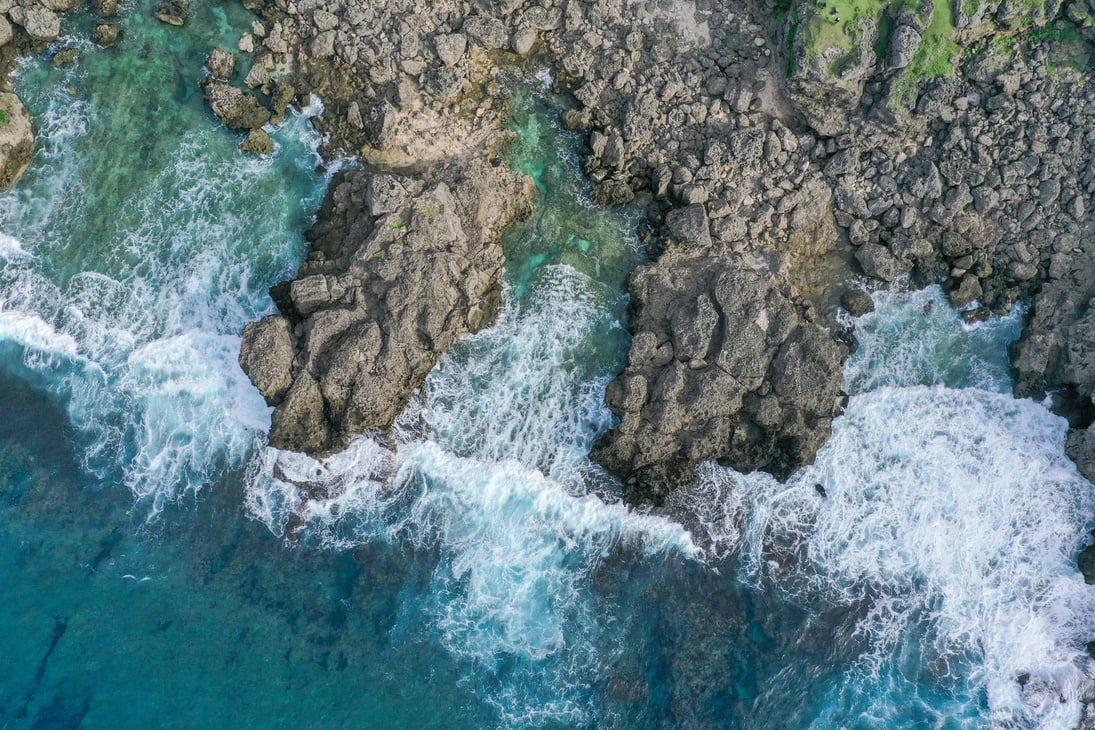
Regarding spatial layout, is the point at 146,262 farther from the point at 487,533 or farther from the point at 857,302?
the point at 857,302

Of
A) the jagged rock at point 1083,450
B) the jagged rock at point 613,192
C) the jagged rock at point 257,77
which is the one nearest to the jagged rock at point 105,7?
the jagged rock at point 257,77

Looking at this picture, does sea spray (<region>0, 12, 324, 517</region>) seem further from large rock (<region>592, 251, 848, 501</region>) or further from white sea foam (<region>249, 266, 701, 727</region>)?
large rock (<region>592, 251, 848, 501</region>)

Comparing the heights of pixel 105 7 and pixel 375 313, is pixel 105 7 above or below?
above

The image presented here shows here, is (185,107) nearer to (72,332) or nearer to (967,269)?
(72,332)

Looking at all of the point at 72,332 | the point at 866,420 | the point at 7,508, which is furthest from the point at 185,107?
the point at 866,420

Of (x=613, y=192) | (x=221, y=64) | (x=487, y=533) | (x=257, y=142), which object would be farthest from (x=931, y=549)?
(x=221, y=64)

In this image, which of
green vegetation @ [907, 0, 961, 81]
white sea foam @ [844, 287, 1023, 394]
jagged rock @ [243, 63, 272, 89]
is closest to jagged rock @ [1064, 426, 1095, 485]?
white sea foam @ [844, 287, 1023, 394]
